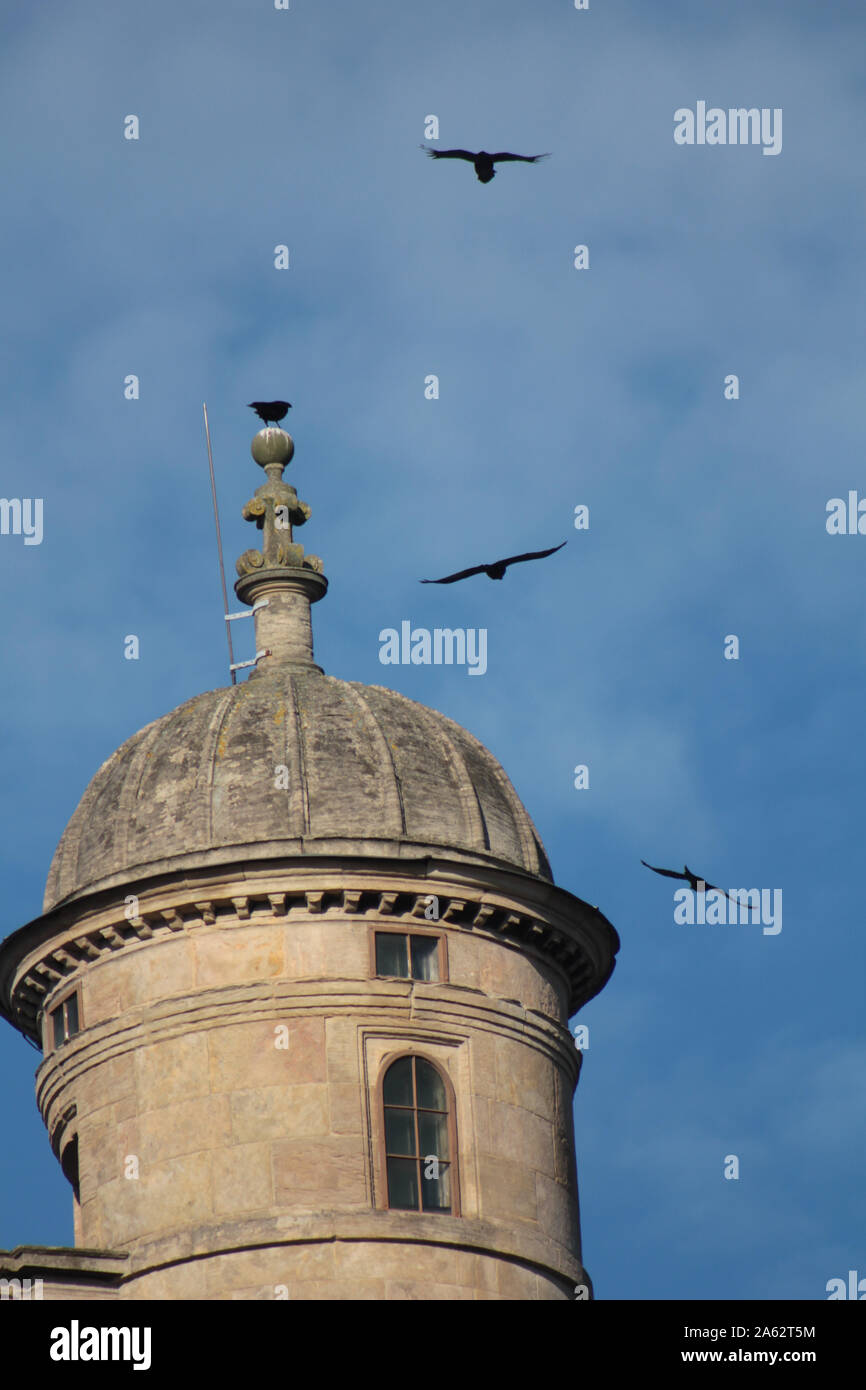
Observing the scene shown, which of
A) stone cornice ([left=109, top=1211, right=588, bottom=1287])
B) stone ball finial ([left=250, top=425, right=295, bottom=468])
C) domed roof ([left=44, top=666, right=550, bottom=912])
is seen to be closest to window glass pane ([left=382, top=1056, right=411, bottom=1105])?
stone cornice ([left=109, top=1211, right=588, bottom=1287])

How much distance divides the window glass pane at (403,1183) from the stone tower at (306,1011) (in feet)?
0.13

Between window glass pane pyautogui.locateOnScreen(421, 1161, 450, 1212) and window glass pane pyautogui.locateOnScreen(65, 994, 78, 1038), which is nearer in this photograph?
window glass pane pyautogui.locateOnScreen(421, 1161, 450, 1212)

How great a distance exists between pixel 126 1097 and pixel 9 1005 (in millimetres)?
3092

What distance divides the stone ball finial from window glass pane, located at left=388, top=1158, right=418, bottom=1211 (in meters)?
11.7

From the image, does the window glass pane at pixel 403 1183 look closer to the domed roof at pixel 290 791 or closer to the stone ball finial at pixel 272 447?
the domed roof at pixel 290 791

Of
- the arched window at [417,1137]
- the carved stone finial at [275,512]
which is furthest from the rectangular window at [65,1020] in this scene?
the carved stone finial at [275,512]

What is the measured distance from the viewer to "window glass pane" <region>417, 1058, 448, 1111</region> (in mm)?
43281

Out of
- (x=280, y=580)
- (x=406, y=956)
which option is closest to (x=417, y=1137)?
(x=406, y=956)

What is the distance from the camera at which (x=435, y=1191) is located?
1688 inches

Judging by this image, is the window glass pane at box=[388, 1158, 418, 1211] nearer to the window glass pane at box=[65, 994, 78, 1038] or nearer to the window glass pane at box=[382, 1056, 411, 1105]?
the window glass pane at box=[382, 1056, 411, 1105]

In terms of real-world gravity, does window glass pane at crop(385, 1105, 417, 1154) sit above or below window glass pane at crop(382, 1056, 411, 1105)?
below

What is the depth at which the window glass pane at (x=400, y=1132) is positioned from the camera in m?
42.8

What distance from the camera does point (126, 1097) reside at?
43375 mm

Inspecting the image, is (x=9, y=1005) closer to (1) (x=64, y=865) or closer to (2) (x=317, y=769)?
(1) (x=64, y=865)
